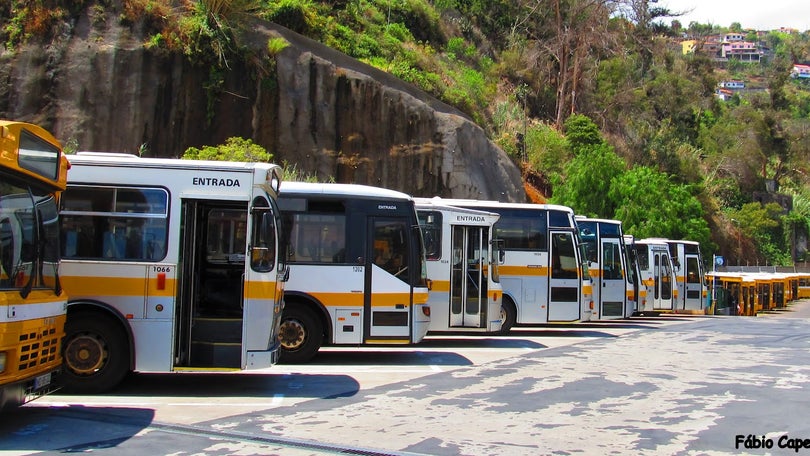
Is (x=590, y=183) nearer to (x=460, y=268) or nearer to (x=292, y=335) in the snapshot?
(x=460, y=268)

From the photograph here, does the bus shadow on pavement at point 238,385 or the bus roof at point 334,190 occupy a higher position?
the bus roof at point 334,190

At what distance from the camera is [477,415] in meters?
9.44

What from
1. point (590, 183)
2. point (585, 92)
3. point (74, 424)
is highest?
point (585, 92)

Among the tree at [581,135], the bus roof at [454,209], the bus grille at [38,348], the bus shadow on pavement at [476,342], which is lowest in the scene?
the bus shadow on pavement at [476,342]

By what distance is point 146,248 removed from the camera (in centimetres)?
1041

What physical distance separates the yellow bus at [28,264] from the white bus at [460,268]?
30.3 feet

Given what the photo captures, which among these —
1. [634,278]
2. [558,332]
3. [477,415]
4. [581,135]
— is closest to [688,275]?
[634,278]

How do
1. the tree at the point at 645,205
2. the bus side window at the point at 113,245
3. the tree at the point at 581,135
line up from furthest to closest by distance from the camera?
the tree at the point at 581,135 → the tree at the point at 645,205 → the bus side window at the point at 113,245

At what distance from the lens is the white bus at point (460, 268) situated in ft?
55.2

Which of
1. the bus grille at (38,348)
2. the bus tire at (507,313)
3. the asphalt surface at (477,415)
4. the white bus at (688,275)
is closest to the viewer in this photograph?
the bus grille at (38,348)

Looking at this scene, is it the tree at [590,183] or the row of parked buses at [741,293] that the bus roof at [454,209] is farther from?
the row of parked buses at [741,293]

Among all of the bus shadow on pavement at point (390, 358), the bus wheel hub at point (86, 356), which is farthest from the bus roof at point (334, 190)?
the bus wheel hub at point (86, 356)

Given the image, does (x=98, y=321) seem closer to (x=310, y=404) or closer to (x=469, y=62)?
(x=310, y=404)

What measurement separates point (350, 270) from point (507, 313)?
707cm
